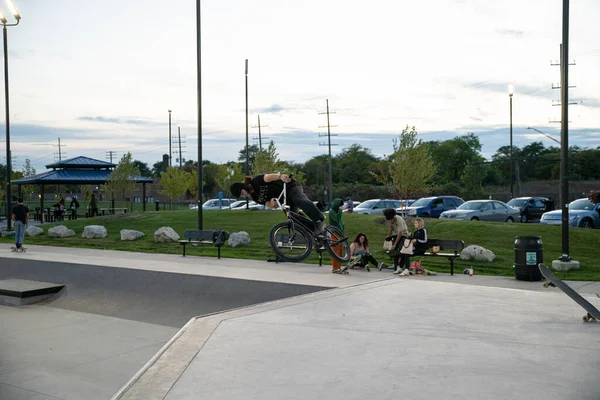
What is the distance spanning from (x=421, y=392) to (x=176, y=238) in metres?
19.3

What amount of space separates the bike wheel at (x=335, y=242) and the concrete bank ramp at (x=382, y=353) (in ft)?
4.69

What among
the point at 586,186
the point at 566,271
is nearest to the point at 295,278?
the point at 566,271

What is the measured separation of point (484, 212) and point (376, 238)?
9225 millimetres

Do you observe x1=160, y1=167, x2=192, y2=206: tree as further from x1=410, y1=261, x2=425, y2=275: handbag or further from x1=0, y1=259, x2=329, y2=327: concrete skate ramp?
x1=410, y1=261, x2=425, y2=275: handbag

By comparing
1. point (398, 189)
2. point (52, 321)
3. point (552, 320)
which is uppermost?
point (398, 189)

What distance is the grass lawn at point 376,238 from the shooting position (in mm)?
16703

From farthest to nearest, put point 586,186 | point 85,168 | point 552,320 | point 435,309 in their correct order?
1. point 586,186
2. point 85,168
3. point 435,309
4. point 552,320

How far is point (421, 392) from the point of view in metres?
5.46

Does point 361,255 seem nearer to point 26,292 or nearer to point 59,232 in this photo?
point 26,292

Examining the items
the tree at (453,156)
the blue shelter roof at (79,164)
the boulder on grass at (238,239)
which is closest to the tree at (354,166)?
the tree at (453,156)

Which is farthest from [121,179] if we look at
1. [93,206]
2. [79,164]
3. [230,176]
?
[230,176]

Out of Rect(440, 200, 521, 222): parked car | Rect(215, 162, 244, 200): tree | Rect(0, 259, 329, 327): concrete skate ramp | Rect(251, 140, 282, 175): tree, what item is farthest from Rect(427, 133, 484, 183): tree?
Rect(0, 259, 329, 327): concrete skate ramp

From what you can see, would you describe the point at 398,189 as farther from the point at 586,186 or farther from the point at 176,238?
the point at 586,186

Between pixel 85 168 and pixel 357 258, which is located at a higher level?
pixel 85 168
